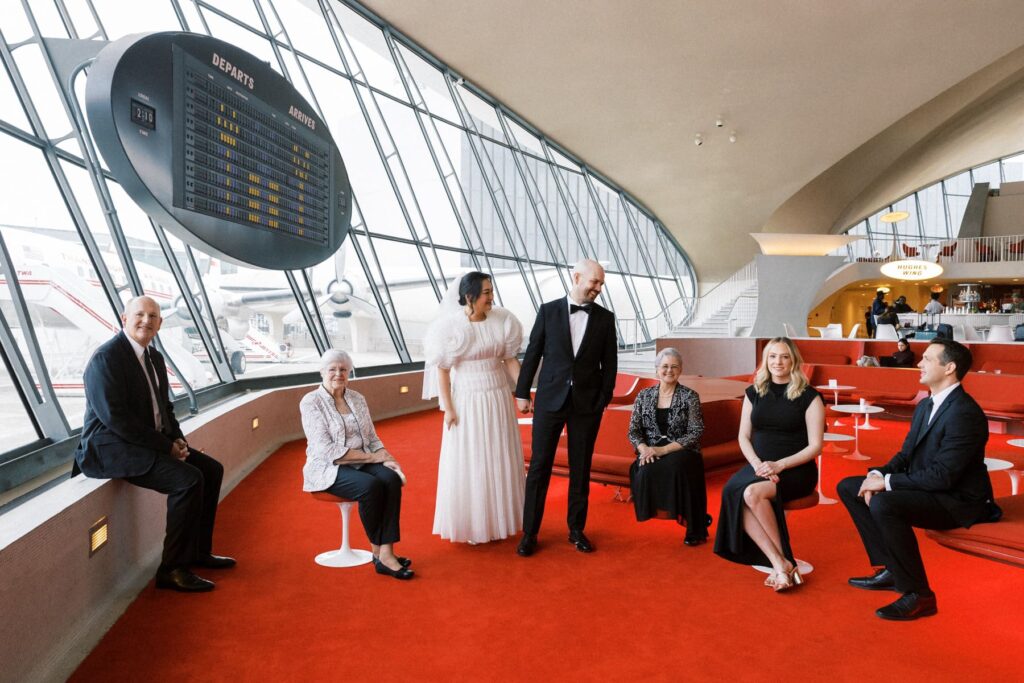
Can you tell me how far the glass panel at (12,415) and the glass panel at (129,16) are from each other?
3.02 meters

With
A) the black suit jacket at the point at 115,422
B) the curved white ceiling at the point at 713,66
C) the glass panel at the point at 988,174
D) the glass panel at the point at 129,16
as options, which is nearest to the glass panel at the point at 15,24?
the glass panel at the point at 129,16

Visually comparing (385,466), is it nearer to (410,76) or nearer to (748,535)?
(748,535)

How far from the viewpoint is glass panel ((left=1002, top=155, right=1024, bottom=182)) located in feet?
76.3

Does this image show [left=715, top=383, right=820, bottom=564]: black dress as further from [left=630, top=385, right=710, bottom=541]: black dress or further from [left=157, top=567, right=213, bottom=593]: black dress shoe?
[left=157, top=567, right=213, bottom=593]: black dress shoe

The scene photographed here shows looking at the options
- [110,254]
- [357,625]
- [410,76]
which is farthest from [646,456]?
[410,76]

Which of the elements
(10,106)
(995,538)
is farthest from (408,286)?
(995,538)

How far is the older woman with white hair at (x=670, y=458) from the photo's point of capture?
3766 millimetres

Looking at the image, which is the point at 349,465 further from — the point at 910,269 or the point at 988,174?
the point at 988,174

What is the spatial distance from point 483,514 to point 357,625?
3.60ft

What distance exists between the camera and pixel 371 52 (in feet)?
35.8

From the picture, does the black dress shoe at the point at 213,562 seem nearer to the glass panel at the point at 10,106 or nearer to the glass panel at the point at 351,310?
the glass panel at the point at 10,106

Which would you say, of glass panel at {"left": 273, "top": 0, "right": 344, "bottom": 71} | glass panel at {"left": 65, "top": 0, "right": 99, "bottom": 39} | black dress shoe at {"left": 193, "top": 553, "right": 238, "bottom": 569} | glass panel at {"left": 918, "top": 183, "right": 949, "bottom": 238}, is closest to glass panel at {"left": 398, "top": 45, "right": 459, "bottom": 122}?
glass panel at {"left": 273, "top": 0, "right": 344, "bottom": 71}

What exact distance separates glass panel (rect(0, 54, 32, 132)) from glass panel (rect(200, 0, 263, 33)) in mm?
4195

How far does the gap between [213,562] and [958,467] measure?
3.28m
